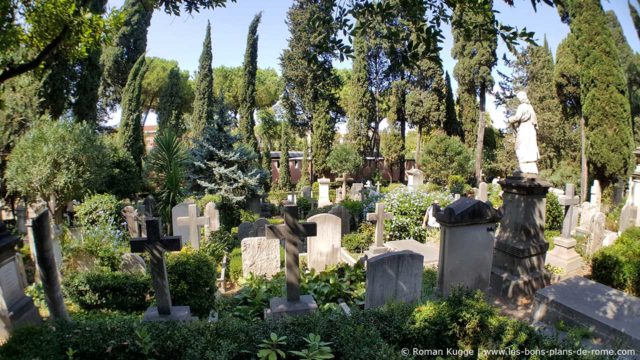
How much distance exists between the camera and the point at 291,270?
465cm

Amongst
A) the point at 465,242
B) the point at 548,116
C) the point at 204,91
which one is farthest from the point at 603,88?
the point at 204,91

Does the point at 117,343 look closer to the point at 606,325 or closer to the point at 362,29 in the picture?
the point at 362,29

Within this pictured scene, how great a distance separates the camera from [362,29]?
12.1 ft

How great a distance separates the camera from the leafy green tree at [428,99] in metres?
24.8

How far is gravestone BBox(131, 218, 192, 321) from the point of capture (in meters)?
4.46

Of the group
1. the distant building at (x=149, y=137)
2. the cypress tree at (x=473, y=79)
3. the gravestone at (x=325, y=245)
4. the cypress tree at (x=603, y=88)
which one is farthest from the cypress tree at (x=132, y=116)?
the cypress tree at (x=603, y=88)

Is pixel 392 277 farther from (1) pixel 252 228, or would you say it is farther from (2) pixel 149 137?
(2) pixel 149 137

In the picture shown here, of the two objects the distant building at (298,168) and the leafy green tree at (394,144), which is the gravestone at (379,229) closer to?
the leafy green tree at (394,144)

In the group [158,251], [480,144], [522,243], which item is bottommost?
[522,243]

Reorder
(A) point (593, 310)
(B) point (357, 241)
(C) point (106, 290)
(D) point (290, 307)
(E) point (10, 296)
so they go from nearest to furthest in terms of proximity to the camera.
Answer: (A) point (593, 310) < (E) point (10, 296) < (D) point (290, 307) < (C) point (106, 290) < (B) point (357, 241)

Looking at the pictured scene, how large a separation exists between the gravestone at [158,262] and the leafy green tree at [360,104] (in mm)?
22667

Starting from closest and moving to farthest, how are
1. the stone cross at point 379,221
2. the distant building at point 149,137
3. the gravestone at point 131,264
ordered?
1. the gravestone at point 131,264
2. the stone cross at point 379,221
3. the distant building at point 149,137

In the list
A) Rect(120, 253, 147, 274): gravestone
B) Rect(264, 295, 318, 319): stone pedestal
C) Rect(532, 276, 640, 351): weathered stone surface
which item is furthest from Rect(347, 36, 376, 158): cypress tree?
Rect(264, 295, 318, 319): stone pedestal

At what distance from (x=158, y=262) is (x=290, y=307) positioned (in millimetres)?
1816
